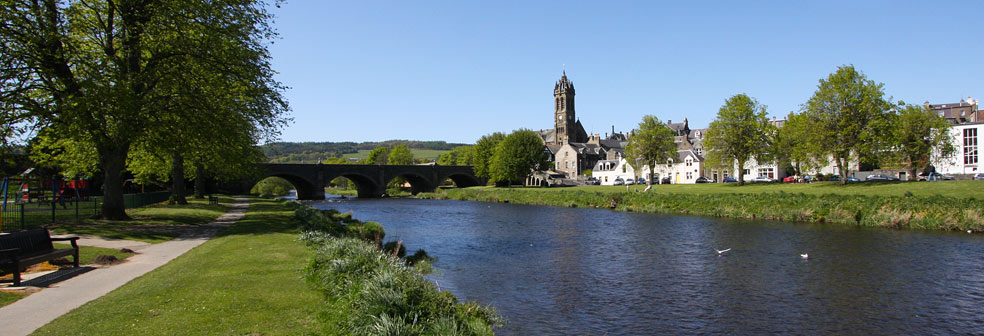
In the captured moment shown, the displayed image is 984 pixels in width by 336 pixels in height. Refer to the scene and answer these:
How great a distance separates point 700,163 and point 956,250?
67264 millimetres

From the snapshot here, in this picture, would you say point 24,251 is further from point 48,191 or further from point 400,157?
point 400,157

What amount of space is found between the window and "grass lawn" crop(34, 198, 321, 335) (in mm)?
83355

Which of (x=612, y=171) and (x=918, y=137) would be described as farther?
(x=612, y=171)

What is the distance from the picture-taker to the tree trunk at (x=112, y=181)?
979 inches

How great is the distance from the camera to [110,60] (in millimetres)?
23422

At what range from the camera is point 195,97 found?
81.7ft

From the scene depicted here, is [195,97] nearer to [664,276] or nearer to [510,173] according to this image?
[664,276]

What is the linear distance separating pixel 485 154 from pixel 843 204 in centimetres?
7464

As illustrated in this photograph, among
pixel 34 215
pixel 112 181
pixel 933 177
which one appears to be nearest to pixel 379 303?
pixel 112 181

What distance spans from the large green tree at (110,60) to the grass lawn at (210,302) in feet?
32.3

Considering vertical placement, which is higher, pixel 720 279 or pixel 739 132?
pixel 739 132

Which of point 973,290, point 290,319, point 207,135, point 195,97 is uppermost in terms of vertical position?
point 195,97

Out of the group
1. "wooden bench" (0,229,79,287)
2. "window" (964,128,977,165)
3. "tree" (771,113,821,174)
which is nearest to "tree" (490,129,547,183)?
"tree" (771,113,821,174)

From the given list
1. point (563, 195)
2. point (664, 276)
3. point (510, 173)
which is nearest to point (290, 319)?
point (664, 276)
